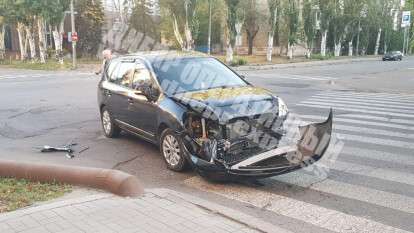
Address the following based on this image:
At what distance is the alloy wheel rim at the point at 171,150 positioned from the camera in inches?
260

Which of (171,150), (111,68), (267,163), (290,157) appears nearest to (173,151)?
(171,150)

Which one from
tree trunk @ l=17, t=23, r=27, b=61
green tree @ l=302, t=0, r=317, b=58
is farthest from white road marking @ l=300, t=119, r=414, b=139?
green tree @ l=302, t=0, r=317, b=58

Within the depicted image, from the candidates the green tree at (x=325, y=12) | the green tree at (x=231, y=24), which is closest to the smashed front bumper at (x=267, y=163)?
the green tree at (x=231, y=24)

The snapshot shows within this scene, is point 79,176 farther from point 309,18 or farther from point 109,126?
point 309,18

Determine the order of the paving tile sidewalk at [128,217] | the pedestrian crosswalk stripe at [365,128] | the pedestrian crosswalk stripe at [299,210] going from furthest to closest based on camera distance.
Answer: the pedestrian crosswalk stripe at [365,128]
the pedestrian crosswalk stripe at [299,210]
the paving tile sidewalk at [128,217]

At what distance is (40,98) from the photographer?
15.6m

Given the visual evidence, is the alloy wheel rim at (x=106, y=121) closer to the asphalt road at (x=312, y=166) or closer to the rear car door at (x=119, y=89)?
the asphalt road at (x=312, y=166)

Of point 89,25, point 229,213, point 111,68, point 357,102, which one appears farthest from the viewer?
point 89,25

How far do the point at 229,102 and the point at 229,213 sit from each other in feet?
6.07

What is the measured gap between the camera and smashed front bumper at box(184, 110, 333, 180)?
5.66 meters

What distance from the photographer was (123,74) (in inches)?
332

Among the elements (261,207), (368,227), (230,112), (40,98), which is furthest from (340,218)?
(40,98)

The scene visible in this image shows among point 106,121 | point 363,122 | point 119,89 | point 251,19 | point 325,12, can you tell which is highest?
point 325,12

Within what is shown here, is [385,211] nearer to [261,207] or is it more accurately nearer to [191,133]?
[261,207]
